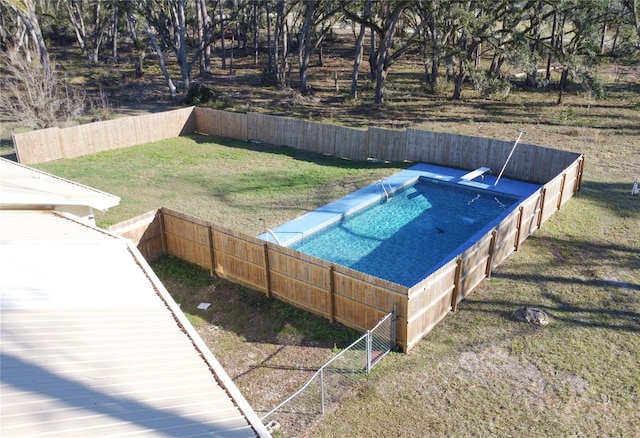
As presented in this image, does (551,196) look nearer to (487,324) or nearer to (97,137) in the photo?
(487,324)

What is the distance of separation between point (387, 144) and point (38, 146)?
14.9m

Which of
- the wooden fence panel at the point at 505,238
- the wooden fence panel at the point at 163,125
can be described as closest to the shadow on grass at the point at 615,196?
the wooden fence panel at the point at 505,238

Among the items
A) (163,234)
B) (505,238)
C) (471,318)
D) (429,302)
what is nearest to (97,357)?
(429,302)

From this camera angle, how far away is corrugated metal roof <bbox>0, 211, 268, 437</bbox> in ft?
17.3

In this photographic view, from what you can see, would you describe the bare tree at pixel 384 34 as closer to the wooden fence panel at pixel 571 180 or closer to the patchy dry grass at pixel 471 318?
the patchy dry grass at pixel 471 318

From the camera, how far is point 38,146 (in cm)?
2220

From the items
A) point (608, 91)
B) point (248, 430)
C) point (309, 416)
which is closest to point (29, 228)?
point (309, 416)

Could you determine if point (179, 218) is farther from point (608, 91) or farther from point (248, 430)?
point (608, 91)

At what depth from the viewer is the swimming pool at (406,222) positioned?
49.9 ft

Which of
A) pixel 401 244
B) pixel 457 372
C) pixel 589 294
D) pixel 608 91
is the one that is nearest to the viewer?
pixel 457 372

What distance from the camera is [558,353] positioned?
33.3ft

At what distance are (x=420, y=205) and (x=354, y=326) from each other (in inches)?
361

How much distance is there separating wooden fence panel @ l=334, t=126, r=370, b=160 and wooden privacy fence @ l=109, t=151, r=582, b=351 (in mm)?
9335

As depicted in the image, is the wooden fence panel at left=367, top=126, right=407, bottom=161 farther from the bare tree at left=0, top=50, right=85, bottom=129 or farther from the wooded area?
the bare tree at left=0, top=50, right=85, bottom=129
